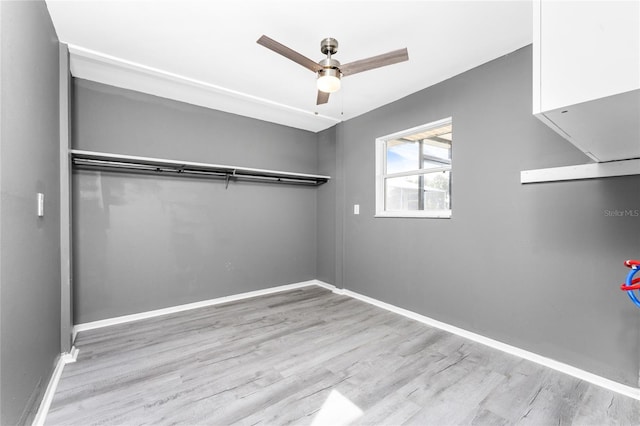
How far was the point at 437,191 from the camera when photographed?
9.90 feet

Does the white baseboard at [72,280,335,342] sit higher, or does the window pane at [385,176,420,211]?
the window pane at [385,176,420,211]

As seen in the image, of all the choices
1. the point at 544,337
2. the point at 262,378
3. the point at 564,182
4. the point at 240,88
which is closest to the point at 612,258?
the point at 564,182

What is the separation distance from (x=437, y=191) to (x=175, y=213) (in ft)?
9.78

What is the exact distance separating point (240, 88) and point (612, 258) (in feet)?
11.4

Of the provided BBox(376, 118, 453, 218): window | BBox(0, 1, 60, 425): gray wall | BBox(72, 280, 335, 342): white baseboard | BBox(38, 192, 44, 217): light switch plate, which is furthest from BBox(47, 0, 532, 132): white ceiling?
BBox(72, 280, 335, 342): white baseboard

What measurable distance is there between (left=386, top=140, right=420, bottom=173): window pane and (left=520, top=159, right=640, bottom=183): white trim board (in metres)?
1.23

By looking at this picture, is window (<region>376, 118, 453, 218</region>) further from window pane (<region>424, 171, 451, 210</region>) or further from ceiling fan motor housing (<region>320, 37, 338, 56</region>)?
ceiling fan motor housing (<region>320, 37, 338, 56</region>)

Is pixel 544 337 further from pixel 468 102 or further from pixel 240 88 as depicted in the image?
pixel 240 88

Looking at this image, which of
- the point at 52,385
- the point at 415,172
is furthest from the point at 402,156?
the point at 52,385

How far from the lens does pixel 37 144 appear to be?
62.3 inches

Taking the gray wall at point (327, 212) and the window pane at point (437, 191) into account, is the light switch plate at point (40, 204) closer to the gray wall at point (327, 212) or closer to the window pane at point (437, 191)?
the gray wall at point (327, 212)

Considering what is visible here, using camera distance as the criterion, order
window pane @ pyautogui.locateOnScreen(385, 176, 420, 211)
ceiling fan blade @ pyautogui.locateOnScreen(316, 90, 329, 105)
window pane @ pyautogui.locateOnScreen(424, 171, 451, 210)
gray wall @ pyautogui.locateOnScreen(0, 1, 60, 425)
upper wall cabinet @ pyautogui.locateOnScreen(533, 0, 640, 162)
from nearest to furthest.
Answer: upper wall cabinet @ pyautogui.locateOnScreen(533, 0, 640, 162)
gray wall @ pyautogui.locateOnScreen(0, 1, 60, 425)
ceiling fan blade @ pyautogui.locateOnScreen(316, 90, 329, 105)
window pane @ pyautogui.locateOnScreen(424, 171, 451, 210)
window pane @ pyautogui.locateOnScreen(385, 176, 420, 211)

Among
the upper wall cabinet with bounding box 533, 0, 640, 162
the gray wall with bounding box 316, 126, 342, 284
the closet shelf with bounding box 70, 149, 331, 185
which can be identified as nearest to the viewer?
the upper wall cabinet with bounding box 533, 0, 640, 162

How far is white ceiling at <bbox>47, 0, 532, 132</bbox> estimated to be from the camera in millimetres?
1877
